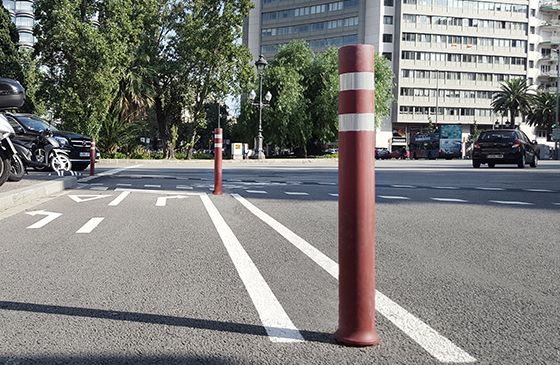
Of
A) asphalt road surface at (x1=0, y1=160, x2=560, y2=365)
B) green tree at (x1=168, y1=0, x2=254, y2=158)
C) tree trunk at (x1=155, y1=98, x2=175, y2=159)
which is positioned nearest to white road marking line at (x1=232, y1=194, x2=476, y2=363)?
asphalt road surface at (x1=0, y1=160, x2=560, y2=365)

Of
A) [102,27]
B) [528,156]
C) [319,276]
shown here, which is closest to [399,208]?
[319,276]

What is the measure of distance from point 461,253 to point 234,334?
9.77ft

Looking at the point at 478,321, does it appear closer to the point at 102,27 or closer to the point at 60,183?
the point at 60,183

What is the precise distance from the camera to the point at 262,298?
3.63 m

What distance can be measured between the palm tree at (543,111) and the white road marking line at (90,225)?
282ft

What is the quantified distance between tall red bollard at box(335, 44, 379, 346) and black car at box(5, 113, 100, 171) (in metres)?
15.4

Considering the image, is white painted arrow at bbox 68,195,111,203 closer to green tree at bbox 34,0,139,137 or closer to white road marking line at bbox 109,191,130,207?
white road marking line at bbox 109,191,130,207

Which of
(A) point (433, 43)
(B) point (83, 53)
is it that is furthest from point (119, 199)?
(A) point (433, 43)

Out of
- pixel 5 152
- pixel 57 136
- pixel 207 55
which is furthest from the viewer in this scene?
pixel 207 55

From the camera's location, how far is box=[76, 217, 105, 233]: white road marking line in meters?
6.62

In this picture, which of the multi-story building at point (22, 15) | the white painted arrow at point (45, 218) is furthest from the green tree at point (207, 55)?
the multi-story building at point (22, 15)

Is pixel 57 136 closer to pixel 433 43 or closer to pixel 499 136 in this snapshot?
pixel 499 136

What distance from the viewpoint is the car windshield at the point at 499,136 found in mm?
23703

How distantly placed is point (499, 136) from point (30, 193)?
19.3 m
